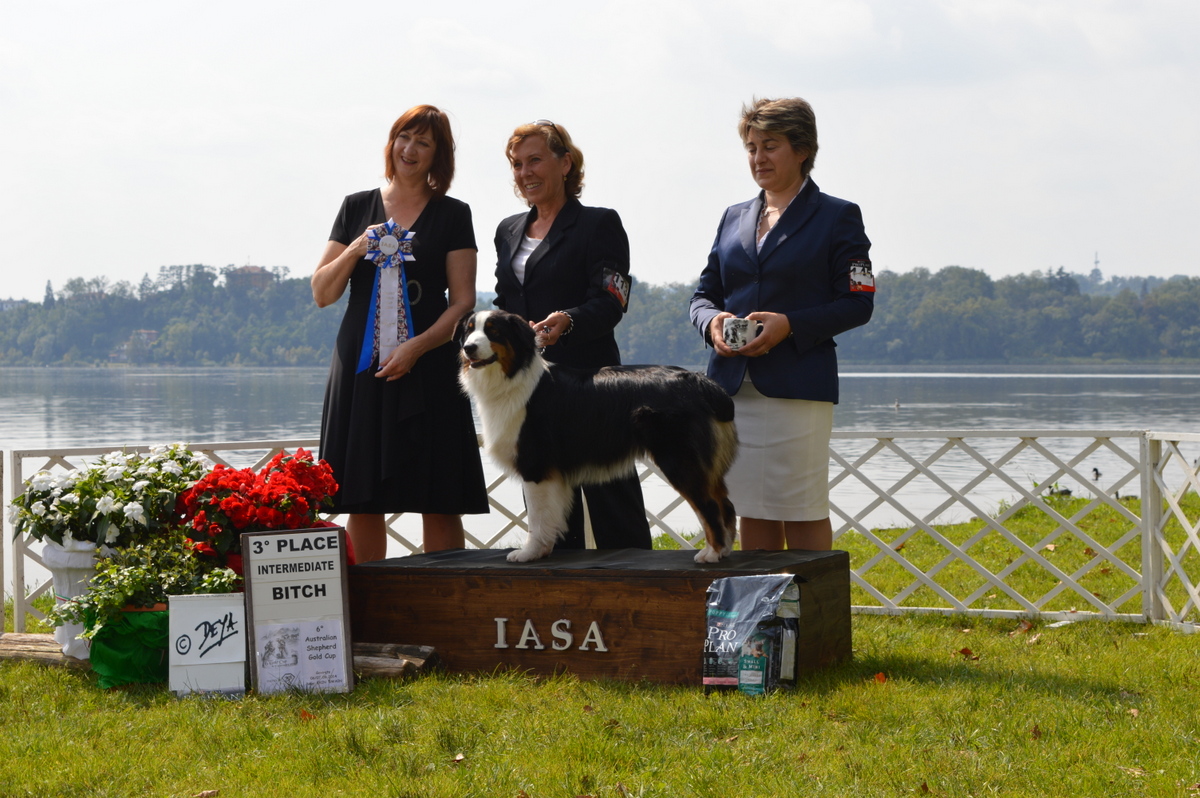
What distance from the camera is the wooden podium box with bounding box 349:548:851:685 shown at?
3447 millimetres

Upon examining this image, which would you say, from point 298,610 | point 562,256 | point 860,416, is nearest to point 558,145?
point 562,256

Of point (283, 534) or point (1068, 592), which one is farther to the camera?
point (1068, 592)

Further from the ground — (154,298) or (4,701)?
(154,298)

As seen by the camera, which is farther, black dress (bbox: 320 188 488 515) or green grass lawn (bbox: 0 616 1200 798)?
black dress (bbox: 320 188 488 515)

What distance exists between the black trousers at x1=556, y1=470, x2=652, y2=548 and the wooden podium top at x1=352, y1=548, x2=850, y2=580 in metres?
0.26

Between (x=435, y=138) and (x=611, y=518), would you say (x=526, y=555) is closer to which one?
(x=611, y=518)

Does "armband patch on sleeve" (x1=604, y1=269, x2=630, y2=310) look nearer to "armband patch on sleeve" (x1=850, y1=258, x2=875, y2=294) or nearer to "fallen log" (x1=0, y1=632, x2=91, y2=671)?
"armband patch on sleeve" (x1=850, y1=258, x2=875, y2=294)

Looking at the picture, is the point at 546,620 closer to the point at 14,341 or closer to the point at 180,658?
the point at 180,658

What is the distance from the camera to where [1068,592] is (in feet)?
18.0

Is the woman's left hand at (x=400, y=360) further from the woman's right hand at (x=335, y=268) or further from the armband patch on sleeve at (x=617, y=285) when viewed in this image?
the armband patch on sleeve at (x=617, y=285)

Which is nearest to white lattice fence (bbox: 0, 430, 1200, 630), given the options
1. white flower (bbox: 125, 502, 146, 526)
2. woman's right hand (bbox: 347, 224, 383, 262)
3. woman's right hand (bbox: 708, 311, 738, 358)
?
woman's right hand (bbox: 708, 311, 738, 358)

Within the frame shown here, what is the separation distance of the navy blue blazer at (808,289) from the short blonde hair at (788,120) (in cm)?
18

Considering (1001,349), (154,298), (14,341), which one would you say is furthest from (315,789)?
(14,341)

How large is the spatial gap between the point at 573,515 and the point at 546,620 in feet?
2.49
